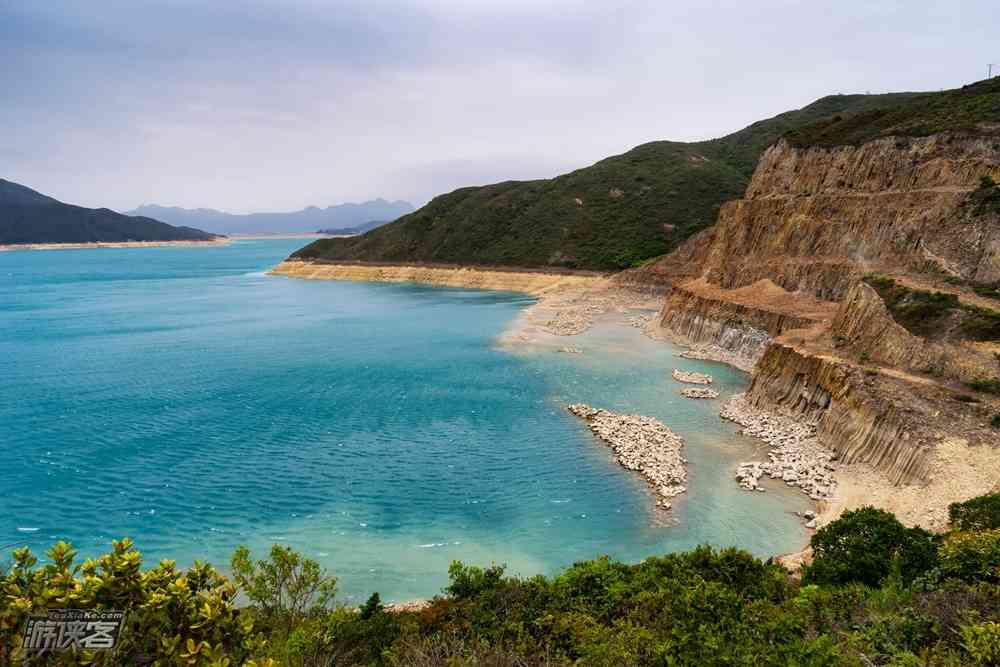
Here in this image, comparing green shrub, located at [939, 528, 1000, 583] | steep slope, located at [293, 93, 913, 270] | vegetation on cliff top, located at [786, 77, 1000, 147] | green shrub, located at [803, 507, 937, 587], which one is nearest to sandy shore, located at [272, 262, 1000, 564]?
green shrub, located at [803, 507, 937, 587]

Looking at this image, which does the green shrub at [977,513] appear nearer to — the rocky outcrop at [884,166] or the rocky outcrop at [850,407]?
the rocky outcrop at [850,407]

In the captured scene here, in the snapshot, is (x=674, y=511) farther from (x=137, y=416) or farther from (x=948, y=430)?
(x=137, y=416)

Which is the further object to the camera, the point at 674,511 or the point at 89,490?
the point at 89,490

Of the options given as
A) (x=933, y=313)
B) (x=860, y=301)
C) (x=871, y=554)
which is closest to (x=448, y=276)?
(x=860, y=301)

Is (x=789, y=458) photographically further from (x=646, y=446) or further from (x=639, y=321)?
(x=639, y=321)

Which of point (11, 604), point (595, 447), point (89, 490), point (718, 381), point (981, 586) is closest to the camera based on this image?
point (11, 604)

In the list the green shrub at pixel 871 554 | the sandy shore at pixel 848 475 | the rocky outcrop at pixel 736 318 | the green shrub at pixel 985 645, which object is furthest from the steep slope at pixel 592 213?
the green shrub at pixel 985 645

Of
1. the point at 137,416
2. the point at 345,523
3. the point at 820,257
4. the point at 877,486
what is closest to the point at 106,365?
the point at 137,416

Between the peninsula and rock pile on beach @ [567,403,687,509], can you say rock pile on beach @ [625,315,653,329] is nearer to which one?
the peninsula
